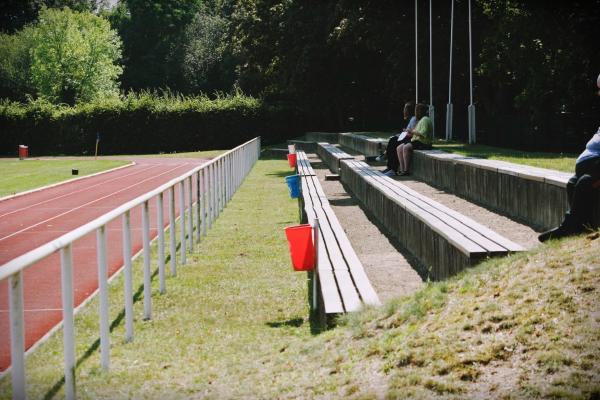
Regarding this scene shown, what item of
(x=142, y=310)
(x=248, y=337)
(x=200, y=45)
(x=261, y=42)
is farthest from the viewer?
(x=200, y=45)

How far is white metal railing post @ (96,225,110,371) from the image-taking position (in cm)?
579

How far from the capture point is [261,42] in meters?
50.6

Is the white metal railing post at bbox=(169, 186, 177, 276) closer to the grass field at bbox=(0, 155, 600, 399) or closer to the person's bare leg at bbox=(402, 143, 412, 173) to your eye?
the grass field at bbox=(0, 155, 600, 399)

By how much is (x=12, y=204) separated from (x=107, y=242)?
15150mm

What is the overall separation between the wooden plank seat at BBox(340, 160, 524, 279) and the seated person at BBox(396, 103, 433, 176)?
3.34 metres

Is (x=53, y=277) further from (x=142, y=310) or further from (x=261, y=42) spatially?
(x=261, y=42)

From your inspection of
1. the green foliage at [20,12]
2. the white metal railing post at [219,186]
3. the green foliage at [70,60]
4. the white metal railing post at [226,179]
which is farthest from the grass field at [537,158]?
the green foliage at [20,12]

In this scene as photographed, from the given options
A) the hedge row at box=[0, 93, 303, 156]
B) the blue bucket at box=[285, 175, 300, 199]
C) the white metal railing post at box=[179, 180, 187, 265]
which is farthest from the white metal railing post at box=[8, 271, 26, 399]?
the hedge row at box=[0, 93, 303, 156]

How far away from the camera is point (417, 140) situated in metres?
17.9

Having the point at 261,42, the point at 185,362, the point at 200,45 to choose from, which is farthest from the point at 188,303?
the point at 200,45

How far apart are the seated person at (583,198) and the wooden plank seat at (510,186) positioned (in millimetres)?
120

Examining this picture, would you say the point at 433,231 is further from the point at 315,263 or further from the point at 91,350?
the point at 91,350

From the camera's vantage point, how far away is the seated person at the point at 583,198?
265 inches

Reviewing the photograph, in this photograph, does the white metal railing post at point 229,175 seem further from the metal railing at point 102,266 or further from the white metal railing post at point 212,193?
the metal railing at point 102,266
